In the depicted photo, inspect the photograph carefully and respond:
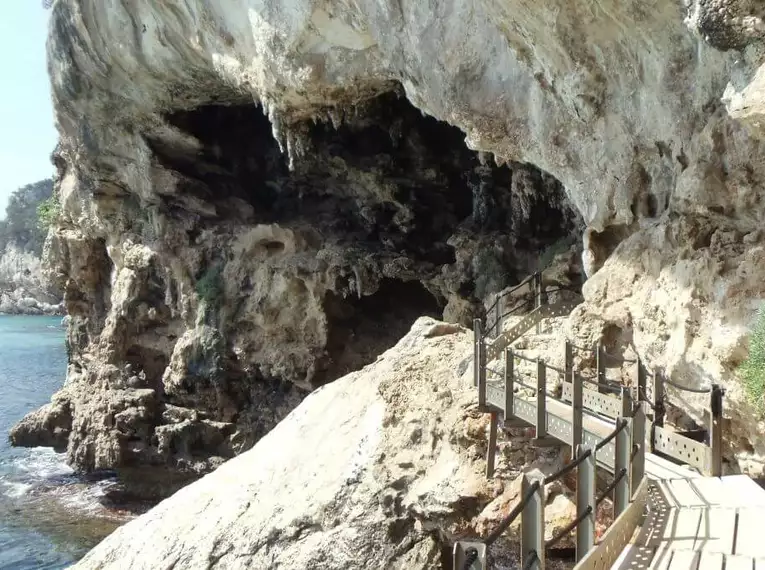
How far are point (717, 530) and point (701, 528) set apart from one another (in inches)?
3.6

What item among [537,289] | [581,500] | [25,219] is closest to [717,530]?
[581,500]

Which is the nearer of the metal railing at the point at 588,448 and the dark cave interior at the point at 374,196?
the metal railing at the point at 588,448

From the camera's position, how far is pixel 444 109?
10.9 m

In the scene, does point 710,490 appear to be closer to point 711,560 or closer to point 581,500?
point 711,560

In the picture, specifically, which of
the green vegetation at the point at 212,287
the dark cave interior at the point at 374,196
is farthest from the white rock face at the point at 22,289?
the green vegetation at the point at 212,287

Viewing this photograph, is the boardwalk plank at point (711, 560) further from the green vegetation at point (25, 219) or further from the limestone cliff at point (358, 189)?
the green vegetation at point (25, 219)

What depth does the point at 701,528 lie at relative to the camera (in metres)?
3.89

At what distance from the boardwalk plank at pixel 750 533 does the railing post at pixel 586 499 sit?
32.5 inches

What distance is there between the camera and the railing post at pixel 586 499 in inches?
146

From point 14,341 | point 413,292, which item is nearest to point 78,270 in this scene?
point 413,292

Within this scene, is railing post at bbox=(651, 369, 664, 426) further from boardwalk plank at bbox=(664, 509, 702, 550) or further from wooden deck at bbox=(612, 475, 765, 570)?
boardwalk plank at bbox=(664, 509, 702, 550)

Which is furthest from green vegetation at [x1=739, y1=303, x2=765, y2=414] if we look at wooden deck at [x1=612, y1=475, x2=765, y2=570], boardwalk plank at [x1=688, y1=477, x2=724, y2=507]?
boardwalk plank at [x1=688, y1=477, x2=724, y2=507]

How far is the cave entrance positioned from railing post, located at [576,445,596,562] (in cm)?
1550

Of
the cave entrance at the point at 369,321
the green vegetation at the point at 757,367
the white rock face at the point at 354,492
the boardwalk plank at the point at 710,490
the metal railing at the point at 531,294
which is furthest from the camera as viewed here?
the cave entrance at the point at 369,321
